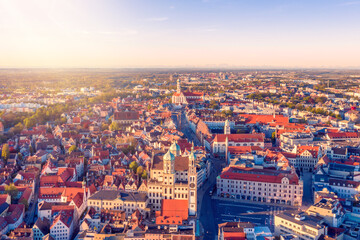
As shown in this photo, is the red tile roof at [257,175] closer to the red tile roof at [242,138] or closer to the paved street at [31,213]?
the red tile roof at [242,138]

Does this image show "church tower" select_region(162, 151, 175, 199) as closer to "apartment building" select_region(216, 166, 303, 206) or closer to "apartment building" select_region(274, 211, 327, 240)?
"apartment building" select_region(216, 166, 303, 206)

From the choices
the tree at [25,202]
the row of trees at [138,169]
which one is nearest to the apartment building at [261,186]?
the row of trees at [138,169]

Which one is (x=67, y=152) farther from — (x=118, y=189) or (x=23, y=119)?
(x=23, y=119)

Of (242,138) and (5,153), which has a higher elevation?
(5,153)

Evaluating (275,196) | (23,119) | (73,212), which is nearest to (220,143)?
(275,196)

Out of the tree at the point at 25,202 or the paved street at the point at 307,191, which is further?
the paved street at the point at 307,191

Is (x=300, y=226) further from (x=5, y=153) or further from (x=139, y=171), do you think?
(x=5, y=153)

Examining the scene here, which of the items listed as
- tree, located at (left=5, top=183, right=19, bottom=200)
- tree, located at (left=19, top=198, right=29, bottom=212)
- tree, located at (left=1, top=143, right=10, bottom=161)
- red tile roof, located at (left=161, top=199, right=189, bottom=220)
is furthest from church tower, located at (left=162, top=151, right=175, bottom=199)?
tree, located at (left=1, top=143, right=10, bottom=161)

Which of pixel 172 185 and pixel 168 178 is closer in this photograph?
pixel 172 185

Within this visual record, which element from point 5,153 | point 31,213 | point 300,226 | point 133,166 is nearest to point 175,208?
point 300,226

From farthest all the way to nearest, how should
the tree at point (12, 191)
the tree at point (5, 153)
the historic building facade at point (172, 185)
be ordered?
the tree at point (5, 153) < the tree at point (12, 191) < the historic building facade at point (172, 185)

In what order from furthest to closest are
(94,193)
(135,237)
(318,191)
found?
(318,191) → (94,193) → (135,237)
